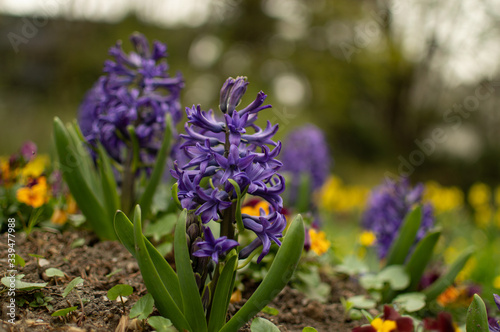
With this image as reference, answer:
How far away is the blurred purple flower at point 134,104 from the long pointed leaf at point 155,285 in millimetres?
1013

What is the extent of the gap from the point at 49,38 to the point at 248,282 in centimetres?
856


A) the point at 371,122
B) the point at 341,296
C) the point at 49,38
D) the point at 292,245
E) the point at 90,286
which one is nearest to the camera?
the point at 292,245

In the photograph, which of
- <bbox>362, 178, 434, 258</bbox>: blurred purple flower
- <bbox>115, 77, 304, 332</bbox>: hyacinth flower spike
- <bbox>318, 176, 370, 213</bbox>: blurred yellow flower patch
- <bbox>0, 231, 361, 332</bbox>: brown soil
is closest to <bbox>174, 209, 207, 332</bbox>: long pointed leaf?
<bbox>115, 77, 304, 332</bbox>: hyacinth flower spike

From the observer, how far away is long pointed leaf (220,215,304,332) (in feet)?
4.19

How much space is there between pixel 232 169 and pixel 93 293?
82 centimetres

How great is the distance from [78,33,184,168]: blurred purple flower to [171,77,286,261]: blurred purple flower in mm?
948

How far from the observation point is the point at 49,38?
28.6ft

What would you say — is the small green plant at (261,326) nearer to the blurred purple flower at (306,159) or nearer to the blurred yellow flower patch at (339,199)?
the blurred purple flower at (306,159)

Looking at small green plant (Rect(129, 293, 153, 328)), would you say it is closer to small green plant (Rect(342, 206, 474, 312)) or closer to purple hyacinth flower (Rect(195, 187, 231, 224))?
purple hyacinth flower (Rect(195, 187, 231, 224))

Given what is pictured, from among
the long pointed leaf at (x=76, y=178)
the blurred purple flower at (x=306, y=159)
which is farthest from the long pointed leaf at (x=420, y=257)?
the blurred purple flower at (x=306, y=159)

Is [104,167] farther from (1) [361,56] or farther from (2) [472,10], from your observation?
(1) [361,56]

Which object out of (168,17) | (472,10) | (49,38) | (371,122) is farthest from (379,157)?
(49,38)

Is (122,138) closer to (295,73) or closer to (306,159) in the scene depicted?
(306,159)

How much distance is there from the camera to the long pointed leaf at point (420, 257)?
2057 millimetres
